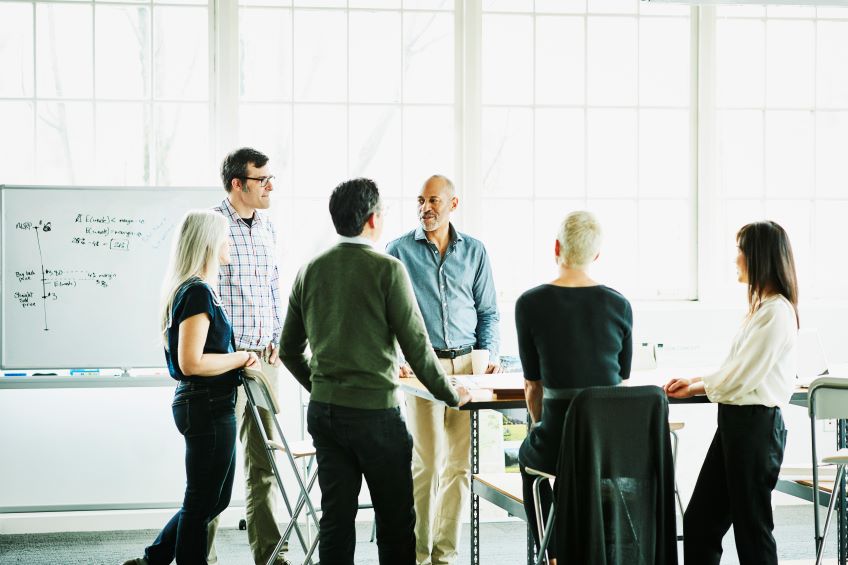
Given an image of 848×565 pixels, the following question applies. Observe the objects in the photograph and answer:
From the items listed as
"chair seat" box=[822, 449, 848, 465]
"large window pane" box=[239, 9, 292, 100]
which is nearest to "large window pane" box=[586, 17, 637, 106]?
"large window pane" box=[239, 9, 292, 100]

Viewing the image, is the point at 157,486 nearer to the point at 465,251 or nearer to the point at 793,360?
the point at 465,251

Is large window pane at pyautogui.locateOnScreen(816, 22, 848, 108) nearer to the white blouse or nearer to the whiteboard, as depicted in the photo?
the white blouse

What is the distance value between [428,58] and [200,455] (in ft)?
10.2

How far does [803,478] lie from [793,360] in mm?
809

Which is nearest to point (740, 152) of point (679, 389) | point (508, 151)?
point (508, 151)

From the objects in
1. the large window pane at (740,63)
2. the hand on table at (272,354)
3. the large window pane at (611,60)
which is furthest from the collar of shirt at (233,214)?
the large window pane at (740,63)

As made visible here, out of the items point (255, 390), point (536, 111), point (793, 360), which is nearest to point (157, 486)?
point (255, 390)

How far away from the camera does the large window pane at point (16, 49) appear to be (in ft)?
17.2

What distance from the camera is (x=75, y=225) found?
5.03 m

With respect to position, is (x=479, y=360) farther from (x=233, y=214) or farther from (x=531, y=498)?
(x=233, y=214)

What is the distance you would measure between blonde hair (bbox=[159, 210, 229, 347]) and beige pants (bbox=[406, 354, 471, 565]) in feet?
4.04

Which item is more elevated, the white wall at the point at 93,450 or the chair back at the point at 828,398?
the chair back at the point at 828,398

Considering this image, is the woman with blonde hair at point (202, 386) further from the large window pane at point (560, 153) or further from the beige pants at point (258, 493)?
the large window pane at point (560, 153)

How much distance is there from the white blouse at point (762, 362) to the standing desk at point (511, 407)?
0.17 m
